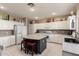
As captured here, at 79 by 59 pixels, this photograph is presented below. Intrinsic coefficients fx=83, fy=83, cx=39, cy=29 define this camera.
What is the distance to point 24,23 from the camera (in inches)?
57.6

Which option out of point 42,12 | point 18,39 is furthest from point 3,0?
point 18,39

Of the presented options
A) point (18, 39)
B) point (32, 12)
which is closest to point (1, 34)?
point (18, 39)

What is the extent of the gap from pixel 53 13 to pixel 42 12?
181 mm

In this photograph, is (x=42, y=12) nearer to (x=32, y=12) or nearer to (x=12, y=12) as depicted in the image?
(x=32, y=12)

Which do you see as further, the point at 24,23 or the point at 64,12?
the point at 24,23

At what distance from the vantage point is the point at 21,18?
1392 millimetres

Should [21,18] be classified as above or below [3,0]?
below

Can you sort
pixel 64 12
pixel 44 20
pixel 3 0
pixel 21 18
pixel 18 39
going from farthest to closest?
pixel 18 39 → pixel 44 20 → pixel 21 18 → pixel 64 12 → pixel 3 0

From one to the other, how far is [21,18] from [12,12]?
17 centimetres

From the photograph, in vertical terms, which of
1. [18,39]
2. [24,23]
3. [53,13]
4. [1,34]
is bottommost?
[18,39]

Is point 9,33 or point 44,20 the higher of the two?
point 44,20

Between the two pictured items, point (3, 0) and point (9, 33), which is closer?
point (3, 0)

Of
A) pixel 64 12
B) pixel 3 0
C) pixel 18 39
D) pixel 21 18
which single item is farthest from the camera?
pixel 18 39

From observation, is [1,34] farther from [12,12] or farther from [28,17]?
[28,17]
